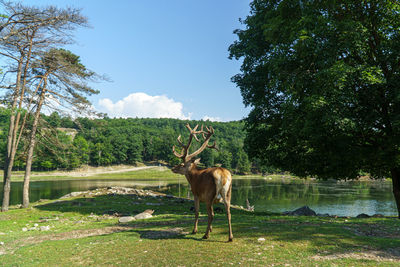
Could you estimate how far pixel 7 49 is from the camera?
60.9 feet

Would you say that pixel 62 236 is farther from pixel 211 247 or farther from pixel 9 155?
pixel 9 155

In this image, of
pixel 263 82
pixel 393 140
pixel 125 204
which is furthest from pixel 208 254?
pixel 125 204

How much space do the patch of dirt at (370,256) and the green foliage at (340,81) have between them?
605 cm

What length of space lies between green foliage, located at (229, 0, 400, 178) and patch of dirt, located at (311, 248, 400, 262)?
6.05 meters

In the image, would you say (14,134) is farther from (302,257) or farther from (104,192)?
(302,257)

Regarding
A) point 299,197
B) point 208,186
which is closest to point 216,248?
point 208,186

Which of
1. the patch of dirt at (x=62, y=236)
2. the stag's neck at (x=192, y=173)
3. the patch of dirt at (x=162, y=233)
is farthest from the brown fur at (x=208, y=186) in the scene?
the patch of dirt at (x=62, y=236)

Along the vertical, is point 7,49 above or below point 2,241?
above

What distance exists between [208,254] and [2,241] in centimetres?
902

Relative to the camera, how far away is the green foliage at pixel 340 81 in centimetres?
1241

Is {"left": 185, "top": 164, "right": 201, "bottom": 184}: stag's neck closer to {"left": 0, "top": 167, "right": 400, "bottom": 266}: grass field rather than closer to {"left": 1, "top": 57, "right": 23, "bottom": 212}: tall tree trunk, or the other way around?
{"left": 0, "top": 167, "right": 400, "bottom": 266}: grass field

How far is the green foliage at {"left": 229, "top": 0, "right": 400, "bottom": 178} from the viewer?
12.4m

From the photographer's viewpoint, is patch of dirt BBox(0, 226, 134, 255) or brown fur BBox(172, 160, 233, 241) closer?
brown fur BBox(172, 160, 233, 241)

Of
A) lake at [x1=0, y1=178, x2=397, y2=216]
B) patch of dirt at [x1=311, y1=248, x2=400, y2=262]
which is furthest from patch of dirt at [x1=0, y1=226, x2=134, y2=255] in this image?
lake at [x1=0, y1=178, x2=397, y2=216]
